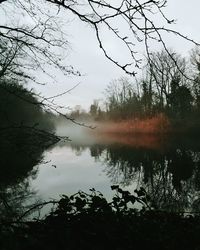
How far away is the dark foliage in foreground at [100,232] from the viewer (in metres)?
4.29

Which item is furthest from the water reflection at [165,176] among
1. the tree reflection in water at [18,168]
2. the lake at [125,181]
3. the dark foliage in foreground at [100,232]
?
the tree reflection in water at [18,168]

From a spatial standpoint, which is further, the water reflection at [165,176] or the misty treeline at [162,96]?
the water reflection at [165,176]

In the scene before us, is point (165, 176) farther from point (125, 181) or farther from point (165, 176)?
point (125, 181)

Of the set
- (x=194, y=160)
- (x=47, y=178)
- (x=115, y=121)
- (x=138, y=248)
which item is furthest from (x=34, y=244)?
(x=115, y=121)

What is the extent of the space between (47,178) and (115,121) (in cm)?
5040

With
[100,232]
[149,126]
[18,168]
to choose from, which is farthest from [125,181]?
[149,126]

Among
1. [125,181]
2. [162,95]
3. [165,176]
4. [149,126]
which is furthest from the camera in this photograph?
[149,126]

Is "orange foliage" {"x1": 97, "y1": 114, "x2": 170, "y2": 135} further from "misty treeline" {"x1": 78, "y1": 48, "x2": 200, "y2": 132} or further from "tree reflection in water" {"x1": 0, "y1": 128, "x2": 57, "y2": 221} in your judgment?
"tree reflection in water" {"x1": 0, "y1": 128, "x2": 57, "y2": 221}

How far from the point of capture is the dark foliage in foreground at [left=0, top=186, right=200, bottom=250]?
14.1 feet

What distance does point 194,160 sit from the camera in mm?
18812

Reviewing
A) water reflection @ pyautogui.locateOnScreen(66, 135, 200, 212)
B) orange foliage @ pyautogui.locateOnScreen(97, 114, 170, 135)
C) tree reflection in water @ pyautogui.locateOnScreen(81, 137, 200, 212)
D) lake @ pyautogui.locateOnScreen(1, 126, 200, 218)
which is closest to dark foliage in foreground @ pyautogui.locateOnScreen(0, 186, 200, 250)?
tree reflection in water @ pyautogui.locateOnScreen(81, 137, 200, 212)

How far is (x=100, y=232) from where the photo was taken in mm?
4547

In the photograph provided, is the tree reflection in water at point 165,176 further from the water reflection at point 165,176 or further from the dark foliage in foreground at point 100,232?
the dark foliage in foreground at point 100,232

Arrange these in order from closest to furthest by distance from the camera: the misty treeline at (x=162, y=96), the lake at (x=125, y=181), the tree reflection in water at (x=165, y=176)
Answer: the misty treeline at (x=162, y=96)
the tree reflection in water at (x=165, y=176)
the lake at (x=125, y=181)
